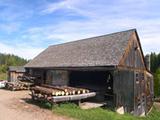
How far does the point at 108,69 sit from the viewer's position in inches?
683

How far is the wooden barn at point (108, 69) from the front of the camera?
1786 centimetres

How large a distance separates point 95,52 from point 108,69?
13.1ft

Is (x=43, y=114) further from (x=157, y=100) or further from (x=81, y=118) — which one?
(x=157, y=100)

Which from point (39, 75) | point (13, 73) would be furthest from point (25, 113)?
point (13, 73)

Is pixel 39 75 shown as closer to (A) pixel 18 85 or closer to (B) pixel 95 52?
(A) pixel 18 85

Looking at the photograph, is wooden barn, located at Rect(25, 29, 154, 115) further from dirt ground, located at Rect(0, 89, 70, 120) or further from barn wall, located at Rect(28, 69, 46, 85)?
dirt ground, located at Rect(0, 89, 70, 120)

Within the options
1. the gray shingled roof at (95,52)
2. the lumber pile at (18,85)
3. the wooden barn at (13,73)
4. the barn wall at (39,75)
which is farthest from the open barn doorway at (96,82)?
the wooden barn at (13,73)

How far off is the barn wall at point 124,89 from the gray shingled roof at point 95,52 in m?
1.50

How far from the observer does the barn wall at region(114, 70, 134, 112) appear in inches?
690

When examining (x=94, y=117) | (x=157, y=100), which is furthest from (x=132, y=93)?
(x=157, y=100)

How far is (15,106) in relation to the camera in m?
15.1

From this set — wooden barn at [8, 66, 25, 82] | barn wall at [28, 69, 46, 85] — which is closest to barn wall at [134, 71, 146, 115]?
barn wall at [28, 69, 46, 85]

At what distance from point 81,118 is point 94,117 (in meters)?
0.76

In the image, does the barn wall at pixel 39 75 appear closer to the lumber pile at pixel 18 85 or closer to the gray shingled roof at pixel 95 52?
the gray shingled roof at pixel 95 52
